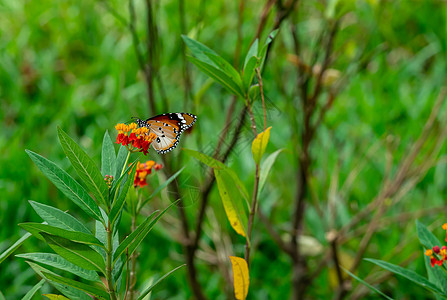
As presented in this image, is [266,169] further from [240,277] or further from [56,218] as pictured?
[56,218]

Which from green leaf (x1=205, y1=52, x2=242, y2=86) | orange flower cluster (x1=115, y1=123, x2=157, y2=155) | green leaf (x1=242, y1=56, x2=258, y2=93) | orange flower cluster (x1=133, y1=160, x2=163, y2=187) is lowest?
orange flower cluster (x1=133, y1=160, x2=163, y2=187)

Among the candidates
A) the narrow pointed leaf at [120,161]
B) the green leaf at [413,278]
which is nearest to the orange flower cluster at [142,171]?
the narrow pointed leaf at [120,161]

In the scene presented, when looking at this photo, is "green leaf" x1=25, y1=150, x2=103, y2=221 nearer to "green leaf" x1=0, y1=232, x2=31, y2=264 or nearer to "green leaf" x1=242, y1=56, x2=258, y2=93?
"green leaf" x1=0, y1=232, x2=31, y2=264

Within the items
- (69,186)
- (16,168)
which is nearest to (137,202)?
(69,186)

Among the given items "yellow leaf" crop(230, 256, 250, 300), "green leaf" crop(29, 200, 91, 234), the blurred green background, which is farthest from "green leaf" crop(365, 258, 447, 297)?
"green leaf" crop(29, 200, 91, 234)

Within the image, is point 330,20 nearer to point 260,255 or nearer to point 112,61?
point 260,255

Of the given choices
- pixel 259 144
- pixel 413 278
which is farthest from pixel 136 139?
pixel 413 278
